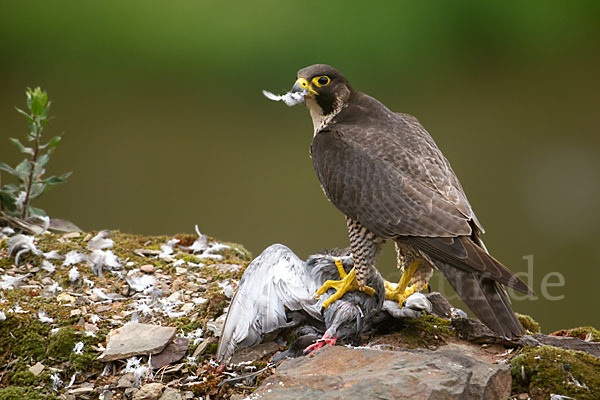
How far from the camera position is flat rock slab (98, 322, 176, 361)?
233 centimetres

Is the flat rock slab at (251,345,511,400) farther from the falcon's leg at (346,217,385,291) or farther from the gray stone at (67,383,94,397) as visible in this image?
the gray stone at (67,383,94,397)

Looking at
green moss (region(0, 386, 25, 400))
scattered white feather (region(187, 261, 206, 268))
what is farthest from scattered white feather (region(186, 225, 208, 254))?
green moss (region(0, 386, 25, 400))

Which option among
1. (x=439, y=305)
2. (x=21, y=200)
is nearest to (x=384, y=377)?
(x=439, y=305)

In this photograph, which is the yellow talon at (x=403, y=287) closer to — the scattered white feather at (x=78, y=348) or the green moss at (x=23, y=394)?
the scattered white feather at (x=78, y=348)

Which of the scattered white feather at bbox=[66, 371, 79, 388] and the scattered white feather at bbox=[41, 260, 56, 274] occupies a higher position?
the scattered white feather at bbox=[41, 260, 56, 274]

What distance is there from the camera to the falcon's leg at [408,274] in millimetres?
2594

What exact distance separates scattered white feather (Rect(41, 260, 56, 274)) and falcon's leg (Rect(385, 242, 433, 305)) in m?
1.46

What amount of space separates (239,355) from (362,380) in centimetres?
60

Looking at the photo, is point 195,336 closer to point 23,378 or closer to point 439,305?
point 23,378

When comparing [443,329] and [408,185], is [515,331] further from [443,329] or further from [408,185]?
[408,185]

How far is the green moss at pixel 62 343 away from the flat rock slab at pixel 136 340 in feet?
0.42

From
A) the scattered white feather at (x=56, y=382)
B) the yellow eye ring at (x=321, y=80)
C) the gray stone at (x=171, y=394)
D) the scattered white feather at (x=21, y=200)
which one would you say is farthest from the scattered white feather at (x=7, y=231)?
the yellow eye ring at (x=321, y=80)

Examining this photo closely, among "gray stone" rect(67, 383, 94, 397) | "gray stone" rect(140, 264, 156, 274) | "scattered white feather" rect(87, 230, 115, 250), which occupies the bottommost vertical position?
"gray stone" rect(67, 383, 94, 397)

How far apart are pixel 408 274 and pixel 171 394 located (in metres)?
1.01
